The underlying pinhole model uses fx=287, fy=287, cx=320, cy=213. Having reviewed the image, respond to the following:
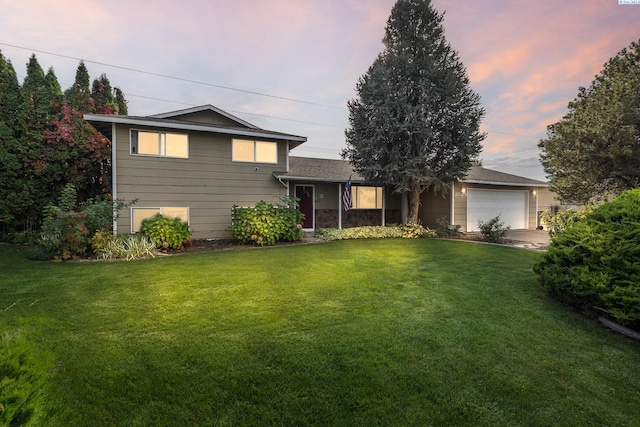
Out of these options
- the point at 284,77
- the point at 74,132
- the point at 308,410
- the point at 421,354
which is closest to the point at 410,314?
the point at 421,354

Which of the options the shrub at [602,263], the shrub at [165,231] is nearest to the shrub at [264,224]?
the shrub at [165,231]

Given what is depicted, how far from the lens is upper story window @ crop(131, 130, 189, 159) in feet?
32.1

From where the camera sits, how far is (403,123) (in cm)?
1138

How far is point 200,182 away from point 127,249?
3.54m

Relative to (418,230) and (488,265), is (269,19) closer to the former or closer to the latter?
(418,230)

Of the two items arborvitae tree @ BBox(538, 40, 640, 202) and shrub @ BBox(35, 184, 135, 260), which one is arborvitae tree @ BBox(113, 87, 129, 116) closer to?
shrub @ BBox(35, 184, 135, 260)

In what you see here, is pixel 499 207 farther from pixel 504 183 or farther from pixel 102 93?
pixel 102 93

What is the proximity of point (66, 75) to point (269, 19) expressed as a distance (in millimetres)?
9459

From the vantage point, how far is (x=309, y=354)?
273 centimetres

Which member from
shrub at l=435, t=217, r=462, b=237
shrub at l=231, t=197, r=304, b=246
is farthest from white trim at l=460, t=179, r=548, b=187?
shrub at l=231, t=197, r=304, b=246

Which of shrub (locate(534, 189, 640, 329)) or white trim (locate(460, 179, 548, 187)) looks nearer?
shrub (locate(534, 189, 640, 329))

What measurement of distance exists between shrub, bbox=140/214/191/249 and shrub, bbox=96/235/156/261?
336mm

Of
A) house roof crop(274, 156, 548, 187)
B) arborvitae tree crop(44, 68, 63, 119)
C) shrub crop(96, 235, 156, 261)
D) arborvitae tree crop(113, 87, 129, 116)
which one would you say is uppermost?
arborvitae tree crop(113, 87, 129, 116)

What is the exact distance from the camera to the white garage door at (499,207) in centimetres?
1438
